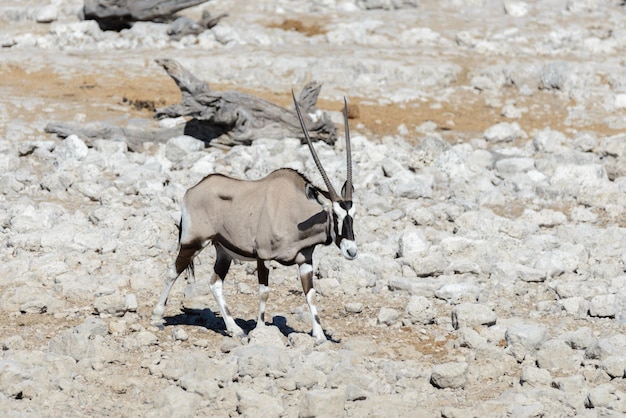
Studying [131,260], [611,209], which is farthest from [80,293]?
[611,209]

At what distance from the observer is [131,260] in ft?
49.5

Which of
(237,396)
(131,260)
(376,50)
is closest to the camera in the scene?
(237,396)

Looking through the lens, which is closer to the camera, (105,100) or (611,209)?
(611,209)

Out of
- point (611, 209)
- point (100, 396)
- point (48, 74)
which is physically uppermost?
point (100, 396)

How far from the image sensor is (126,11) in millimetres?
34688

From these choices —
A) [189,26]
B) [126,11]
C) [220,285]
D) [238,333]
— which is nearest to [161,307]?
[220,285]

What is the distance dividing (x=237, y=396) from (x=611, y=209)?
10.8 metres

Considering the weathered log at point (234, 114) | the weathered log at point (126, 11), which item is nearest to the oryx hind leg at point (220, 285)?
the weathered log at point (234, 114)

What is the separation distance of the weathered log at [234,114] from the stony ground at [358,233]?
2.05 feet

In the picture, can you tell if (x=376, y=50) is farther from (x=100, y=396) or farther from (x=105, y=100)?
(x=100, y=396)

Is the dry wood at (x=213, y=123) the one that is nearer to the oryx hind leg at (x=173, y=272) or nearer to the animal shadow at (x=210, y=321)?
the animal shadow at (x=210, y=321)

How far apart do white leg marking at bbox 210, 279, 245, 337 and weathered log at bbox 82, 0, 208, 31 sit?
79.4ft

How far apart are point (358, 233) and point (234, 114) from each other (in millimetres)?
6323

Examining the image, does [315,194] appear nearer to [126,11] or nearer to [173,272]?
[173,272]
